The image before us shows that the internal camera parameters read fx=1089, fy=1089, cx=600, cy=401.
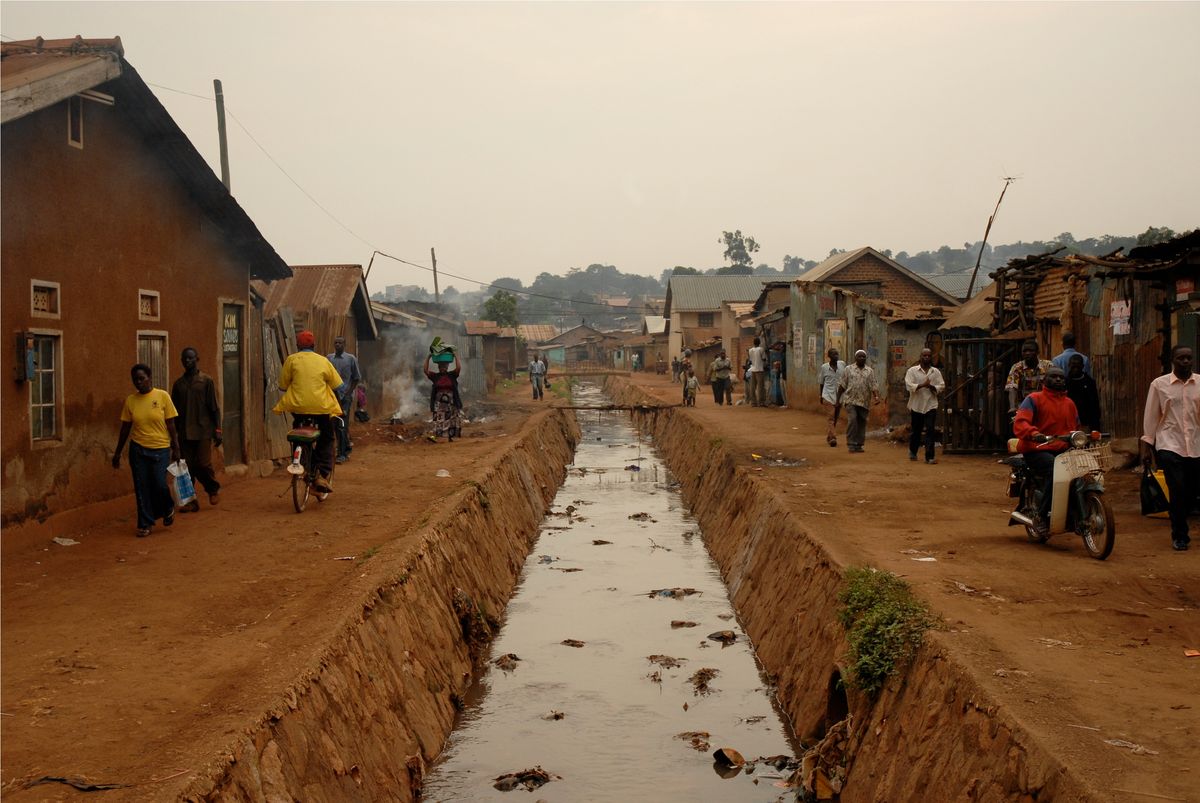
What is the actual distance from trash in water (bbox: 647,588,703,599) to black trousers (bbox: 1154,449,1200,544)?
5372 mm

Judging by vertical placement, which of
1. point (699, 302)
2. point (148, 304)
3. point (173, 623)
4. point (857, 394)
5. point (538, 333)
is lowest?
point (173, 623)

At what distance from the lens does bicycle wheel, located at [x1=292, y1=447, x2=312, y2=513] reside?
39.9 ft

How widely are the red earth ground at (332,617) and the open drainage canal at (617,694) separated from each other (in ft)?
4.88

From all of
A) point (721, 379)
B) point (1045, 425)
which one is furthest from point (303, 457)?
point (721, 379)

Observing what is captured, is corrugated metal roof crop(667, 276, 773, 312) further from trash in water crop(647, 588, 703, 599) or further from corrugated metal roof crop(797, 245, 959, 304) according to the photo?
trash in water crop(647, 588, 703, 599)

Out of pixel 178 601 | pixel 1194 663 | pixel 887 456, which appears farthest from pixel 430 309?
pixel 1194 663

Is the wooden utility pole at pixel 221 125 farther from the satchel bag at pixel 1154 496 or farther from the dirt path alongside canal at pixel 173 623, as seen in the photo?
the satchel bag at pixel 1154 496

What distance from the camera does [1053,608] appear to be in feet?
24.5

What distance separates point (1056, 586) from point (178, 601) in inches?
259

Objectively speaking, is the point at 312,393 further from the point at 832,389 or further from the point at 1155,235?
the point at 1155,235

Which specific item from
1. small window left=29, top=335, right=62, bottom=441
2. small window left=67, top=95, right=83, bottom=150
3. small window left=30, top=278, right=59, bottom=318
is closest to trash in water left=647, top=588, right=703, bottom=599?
small window left=29, top=335, right=62, bottom=441

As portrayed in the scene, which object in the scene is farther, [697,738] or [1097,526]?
[1097,526]

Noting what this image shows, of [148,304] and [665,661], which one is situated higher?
[148,304]

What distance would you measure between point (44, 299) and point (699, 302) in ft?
170
